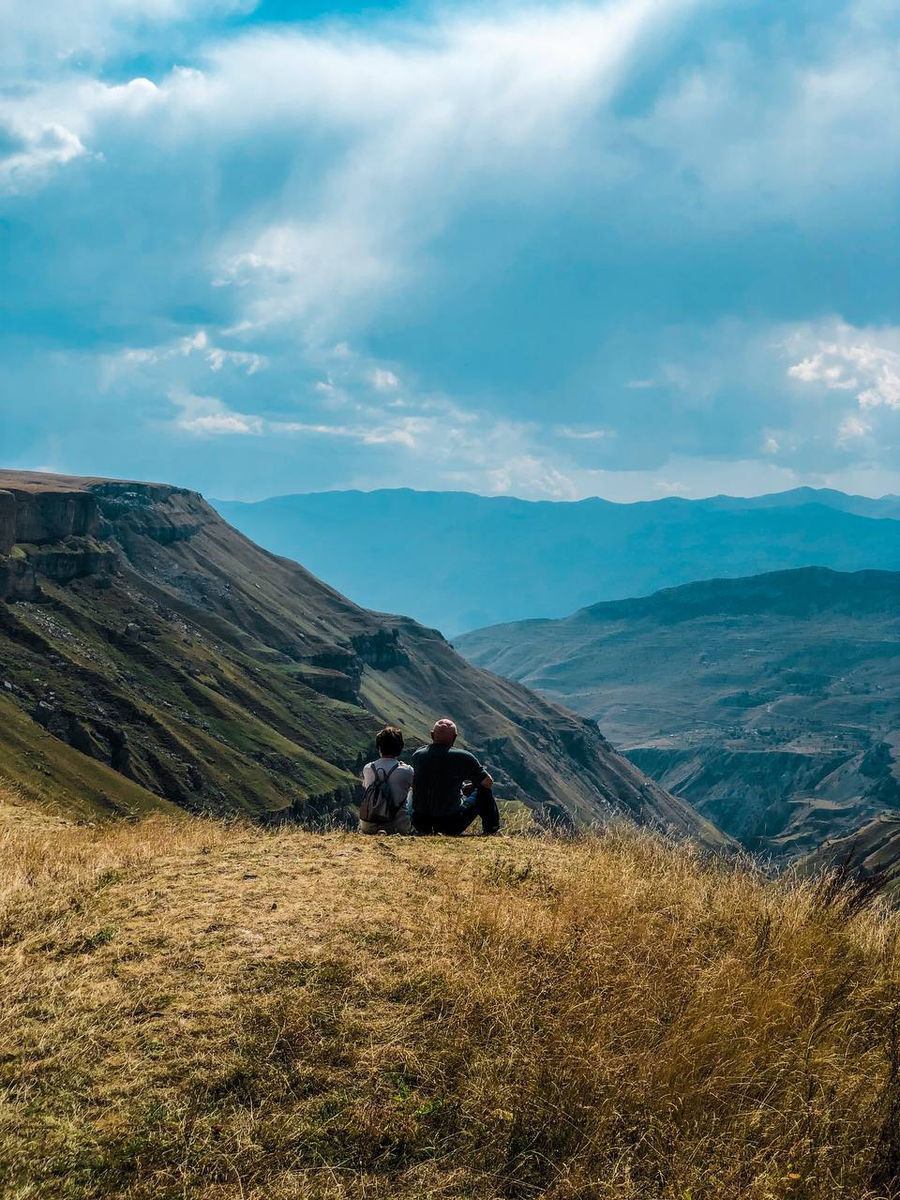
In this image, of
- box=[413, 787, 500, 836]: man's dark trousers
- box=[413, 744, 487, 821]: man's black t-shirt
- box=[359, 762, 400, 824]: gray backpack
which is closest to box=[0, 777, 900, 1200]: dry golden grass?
box=[359, 762, 400, 824]: gray backpack

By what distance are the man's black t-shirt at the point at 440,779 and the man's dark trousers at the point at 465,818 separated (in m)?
0.06

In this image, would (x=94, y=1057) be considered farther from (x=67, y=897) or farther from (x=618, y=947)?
(x=618, y=947)

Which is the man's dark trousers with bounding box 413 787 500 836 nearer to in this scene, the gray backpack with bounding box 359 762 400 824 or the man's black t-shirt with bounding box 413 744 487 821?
the man's black t-shirt with bounding box 413 744 487 821

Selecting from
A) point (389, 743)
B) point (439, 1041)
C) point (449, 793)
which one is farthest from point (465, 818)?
point (439, 1041)

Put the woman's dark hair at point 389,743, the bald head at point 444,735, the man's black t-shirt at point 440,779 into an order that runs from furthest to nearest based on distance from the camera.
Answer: the bald head at point 444,735 < the man's black t-shirt at point 440,779 < the woman's dark hair at point 389,743

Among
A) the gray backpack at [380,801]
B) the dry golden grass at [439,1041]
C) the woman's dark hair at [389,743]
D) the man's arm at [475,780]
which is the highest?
the woman's dark hair at [389,743]

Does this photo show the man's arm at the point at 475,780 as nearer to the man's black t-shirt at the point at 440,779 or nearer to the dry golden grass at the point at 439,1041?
the man's black t-shirt at the point at 440,779

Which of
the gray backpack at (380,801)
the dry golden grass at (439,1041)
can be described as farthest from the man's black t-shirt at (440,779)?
the dry golden grass at (439,1041)

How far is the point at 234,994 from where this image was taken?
742 cm

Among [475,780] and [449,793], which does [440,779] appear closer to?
[449,793]

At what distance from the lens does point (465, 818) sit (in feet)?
45.5

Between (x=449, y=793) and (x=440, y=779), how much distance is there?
0.26 m

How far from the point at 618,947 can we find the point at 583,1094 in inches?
75.0

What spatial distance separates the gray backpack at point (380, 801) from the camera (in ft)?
44.6
